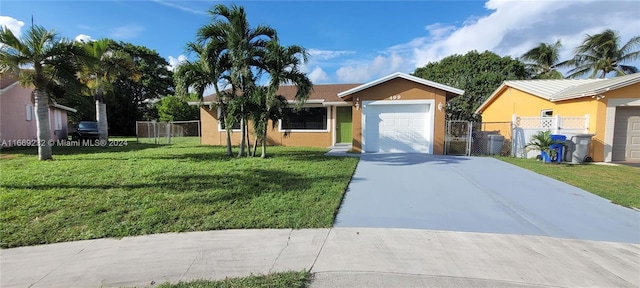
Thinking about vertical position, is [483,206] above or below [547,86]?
below

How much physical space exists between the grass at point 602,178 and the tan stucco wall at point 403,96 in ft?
8.78

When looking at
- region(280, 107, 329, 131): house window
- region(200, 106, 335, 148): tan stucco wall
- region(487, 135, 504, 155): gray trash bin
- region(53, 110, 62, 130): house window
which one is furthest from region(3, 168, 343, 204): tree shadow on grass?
region(53, 110, 62, 130): house window

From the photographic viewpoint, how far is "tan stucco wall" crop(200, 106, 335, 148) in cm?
1538

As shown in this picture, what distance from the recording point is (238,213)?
4879 millimetres

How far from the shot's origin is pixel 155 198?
220 inches

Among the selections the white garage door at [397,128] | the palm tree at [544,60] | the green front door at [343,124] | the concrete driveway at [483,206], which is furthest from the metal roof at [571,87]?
the palm tree at [544,60]

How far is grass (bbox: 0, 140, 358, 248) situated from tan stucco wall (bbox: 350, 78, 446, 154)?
452 cm

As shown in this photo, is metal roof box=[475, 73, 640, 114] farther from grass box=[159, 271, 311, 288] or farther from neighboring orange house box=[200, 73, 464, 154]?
grass box=[159, 271, 311, 288]

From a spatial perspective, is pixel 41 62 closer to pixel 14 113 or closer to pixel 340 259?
pixel 14 113

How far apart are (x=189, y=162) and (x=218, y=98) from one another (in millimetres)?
2628

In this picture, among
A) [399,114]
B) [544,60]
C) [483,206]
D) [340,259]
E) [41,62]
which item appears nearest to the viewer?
[340,259]

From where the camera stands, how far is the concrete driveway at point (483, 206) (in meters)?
4.44

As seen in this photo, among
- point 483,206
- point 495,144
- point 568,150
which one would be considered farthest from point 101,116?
point 568,150

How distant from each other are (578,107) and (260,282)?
1452 centimetres
